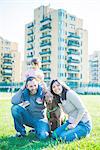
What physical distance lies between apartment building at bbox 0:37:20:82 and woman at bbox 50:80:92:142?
79.1 m

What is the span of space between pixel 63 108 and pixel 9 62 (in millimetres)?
82841

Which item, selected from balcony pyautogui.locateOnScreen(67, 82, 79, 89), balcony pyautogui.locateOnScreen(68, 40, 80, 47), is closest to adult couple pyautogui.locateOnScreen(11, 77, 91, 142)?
balcony pyautogui.locateOnScreen(67, 82, 79, 89)

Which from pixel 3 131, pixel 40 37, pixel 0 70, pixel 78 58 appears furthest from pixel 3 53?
pixel 3 131

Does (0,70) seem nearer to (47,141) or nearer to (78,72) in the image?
(78,72)

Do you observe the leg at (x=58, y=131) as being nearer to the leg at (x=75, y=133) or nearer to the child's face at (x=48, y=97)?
the leg at (x=75, y=133)

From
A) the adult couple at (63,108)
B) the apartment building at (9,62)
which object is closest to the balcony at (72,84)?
the apartment building at (9,62)

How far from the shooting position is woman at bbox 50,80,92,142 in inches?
213

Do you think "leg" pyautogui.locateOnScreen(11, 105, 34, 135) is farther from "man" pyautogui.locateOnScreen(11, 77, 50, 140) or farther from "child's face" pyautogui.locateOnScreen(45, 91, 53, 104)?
"child's face" pyautogui.locateOnScreen(45, 91, 53, 104)

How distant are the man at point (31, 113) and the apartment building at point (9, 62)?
78494mm

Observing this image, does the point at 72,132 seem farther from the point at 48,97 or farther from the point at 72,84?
the point at 72,84

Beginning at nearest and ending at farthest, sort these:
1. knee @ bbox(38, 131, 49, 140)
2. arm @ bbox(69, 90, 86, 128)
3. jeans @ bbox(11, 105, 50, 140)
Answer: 1. arm @ bbox(69, 90, 86, 128)
2. knee @ bbox(38, 131, 49, 140)
3. jeans @ bbox(11, 105, 50, 140)

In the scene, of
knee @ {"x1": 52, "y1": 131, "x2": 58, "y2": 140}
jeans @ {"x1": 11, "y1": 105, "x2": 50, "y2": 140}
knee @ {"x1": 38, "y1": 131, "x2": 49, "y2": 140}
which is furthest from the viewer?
jeans @ {"x1": 11, "y1": 105, "x2": 50, "y2": 140}

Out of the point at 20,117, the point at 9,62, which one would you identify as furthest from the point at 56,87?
the point at 9,62

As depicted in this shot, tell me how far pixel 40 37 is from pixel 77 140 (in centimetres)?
7275
